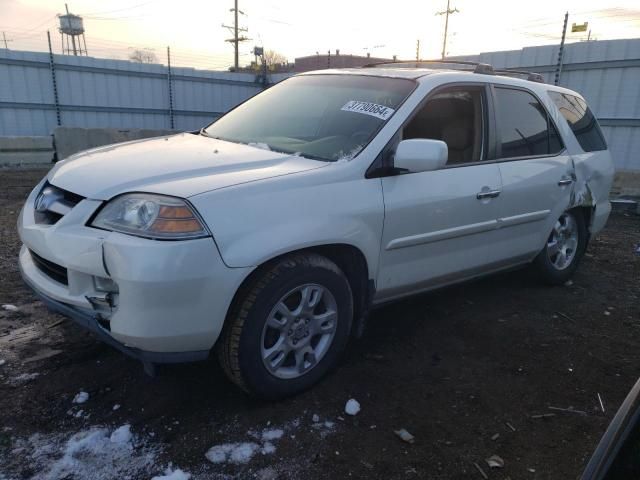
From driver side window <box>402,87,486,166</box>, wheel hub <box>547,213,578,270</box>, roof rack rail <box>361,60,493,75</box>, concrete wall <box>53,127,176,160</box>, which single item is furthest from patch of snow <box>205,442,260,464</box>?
concrete wall <box>53,127,176,160</box>

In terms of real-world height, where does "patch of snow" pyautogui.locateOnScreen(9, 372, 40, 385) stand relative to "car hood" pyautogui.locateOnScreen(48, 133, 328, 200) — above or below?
below

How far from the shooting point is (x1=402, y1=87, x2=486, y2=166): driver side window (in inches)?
135

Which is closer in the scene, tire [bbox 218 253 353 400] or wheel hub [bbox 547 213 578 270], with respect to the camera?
tire [bbox 218 253 353 400]

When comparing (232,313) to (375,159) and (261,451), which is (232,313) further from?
(375,159)

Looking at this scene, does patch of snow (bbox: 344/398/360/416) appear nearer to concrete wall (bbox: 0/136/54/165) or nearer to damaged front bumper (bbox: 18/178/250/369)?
damaged front bumper (bbox: 18/178/250/369)

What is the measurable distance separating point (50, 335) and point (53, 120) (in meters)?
11.3

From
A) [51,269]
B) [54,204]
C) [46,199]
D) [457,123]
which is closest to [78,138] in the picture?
[46,199]

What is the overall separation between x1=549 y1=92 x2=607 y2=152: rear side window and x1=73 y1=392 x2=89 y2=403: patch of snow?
4.15 meters

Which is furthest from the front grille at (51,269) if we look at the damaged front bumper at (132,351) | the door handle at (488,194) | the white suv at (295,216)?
the door handle at (488,194)

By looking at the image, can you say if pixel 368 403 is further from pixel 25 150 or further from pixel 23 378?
pixel 25 150

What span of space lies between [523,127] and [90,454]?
11.8 ft

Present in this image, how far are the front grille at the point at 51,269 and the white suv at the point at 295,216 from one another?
0.4 inches

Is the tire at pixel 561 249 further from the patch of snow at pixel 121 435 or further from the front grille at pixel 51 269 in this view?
the front grille at pixel 51 269

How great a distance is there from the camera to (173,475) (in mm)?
2246
